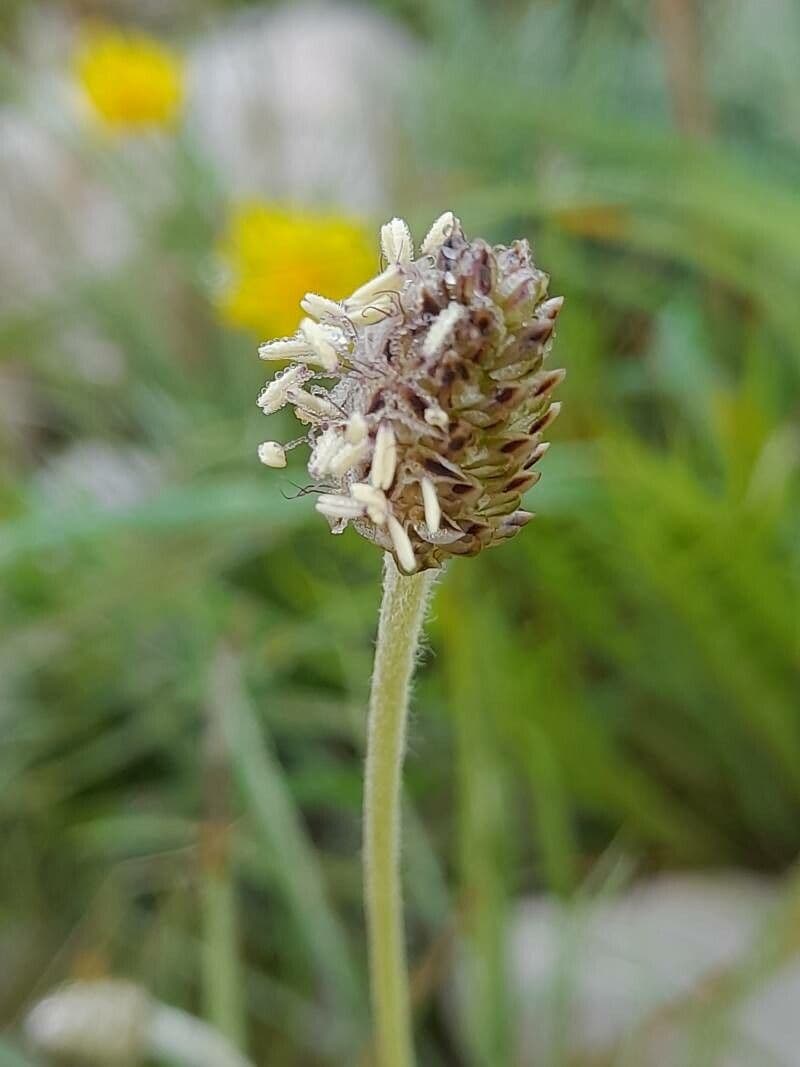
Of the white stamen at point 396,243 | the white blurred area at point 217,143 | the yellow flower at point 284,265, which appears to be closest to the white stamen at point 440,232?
the white stamen at point 396,243

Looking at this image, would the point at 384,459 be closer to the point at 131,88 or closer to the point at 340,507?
the point at 340,507

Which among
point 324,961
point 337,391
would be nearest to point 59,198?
point 324,961

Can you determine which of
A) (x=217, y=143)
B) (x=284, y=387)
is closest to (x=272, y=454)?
(x=284, y=387)

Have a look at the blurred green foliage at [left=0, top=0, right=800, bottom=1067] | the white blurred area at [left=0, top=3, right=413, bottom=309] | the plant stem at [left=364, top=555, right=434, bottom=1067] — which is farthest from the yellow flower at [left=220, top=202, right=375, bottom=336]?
the plant stem at [left=364, top=555, right=434, bottom=1067]

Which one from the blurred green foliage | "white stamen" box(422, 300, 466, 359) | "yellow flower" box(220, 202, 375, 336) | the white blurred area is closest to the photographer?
"white stamen" box(422, 300, 466, 359)

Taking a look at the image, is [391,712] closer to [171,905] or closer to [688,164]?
[171,905]

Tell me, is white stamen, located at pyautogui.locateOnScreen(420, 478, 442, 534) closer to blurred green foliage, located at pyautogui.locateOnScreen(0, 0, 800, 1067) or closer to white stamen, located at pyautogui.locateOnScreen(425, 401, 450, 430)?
white stamen, located at pyautogui.locateOnScreen(425, 401, 450, 430)

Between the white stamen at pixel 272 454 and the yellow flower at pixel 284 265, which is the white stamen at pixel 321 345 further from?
the yellow flower at pixel 284 265

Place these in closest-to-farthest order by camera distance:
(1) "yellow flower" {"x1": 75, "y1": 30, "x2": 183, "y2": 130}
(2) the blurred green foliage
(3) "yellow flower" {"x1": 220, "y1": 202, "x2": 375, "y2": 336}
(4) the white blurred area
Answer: (2) the blurred green foliage → (3) "yellow flower" {"x1": 220, "y1": 202, "x2": 375, "y2": 336} → (1) "yellow flower" {"x1": 75, "y1": 30, "x2": 183, "y2": 130} → (4) the white blurred area
